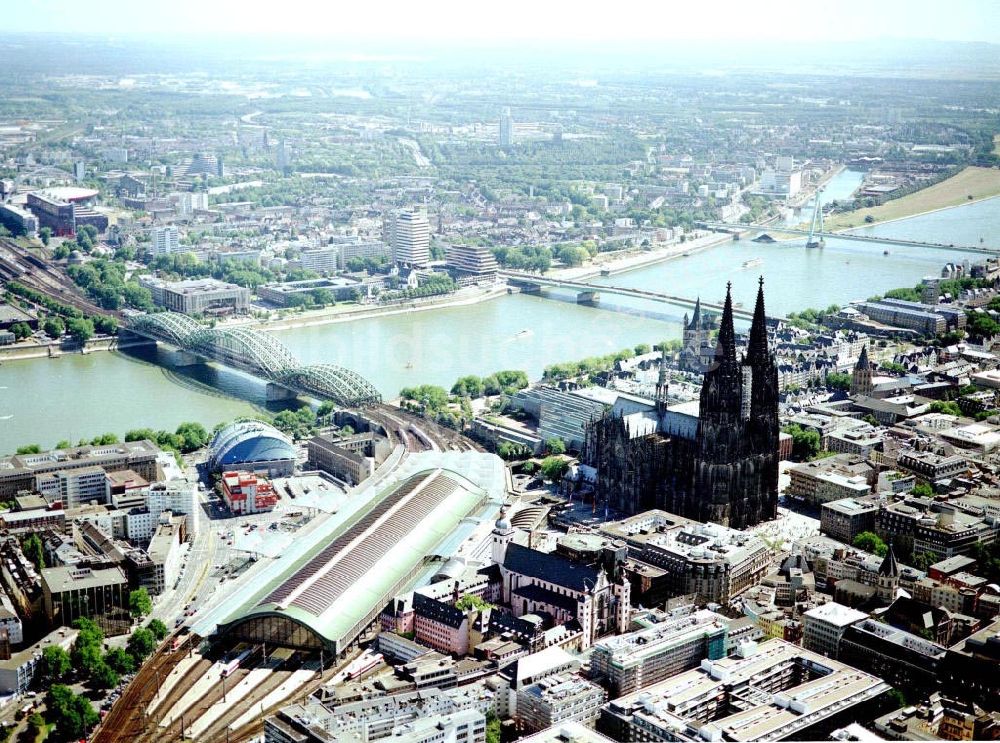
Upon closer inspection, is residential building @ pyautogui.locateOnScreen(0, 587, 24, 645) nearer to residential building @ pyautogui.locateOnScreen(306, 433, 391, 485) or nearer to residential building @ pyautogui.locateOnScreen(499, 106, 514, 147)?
residential building @ pyautogui.locateOnScreen(306, 433, 391, 485)

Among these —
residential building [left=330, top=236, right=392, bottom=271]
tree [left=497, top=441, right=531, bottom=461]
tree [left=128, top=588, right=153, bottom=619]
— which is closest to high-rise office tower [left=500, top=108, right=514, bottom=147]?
residential building [left=330, top=236, right=392, bottom=271]

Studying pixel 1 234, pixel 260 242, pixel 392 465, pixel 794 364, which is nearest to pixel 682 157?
pixel 260 242

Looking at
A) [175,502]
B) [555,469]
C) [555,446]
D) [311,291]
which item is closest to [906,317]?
[555,446]

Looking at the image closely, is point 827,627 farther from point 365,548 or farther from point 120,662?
point 120,662

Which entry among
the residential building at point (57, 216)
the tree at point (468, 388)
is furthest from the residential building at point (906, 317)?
the residential building at point (57, 216)

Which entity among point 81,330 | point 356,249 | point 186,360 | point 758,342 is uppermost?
point 758,342

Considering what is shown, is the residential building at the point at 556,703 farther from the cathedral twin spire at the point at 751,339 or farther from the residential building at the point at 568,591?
the cathedral twin spire at the point at 751,339
